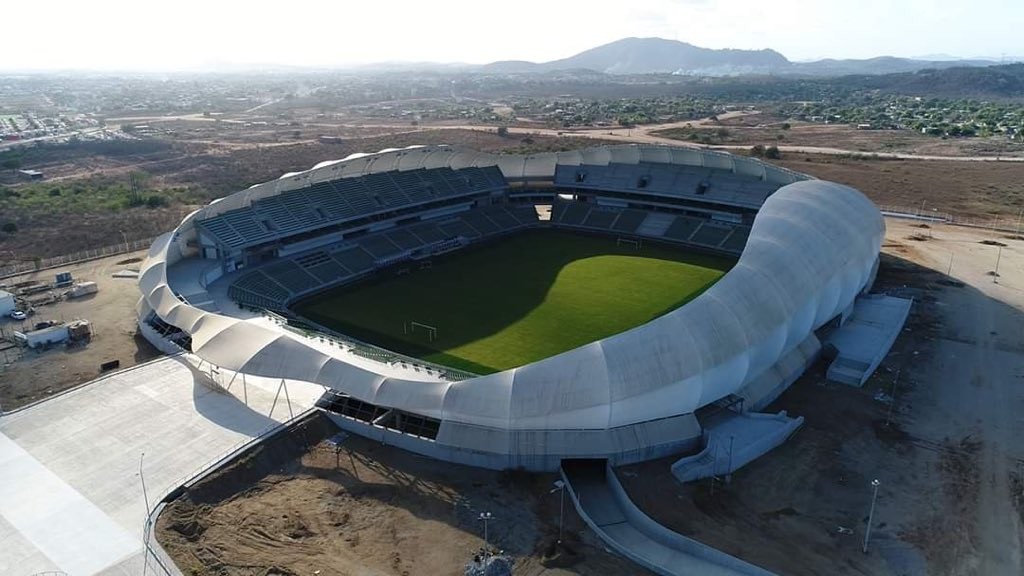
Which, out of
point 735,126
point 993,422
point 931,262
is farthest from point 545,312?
point 735,126

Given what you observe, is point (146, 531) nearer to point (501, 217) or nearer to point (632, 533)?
point (632, 533)

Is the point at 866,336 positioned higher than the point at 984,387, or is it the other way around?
the point at 866,336

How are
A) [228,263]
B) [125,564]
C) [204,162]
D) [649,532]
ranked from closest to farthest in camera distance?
[125,564] → [649,532] → [228,263] → [204,162]

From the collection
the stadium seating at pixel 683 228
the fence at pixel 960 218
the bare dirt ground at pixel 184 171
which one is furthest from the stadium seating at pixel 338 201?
the fence at pixel 960 218

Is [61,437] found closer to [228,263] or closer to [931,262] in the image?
[228,263]

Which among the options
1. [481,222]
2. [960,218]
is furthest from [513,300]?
[960,218]

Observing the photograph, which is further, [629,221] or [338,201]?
[629,221]

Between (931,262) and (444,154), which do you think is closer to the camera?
(931,262)
